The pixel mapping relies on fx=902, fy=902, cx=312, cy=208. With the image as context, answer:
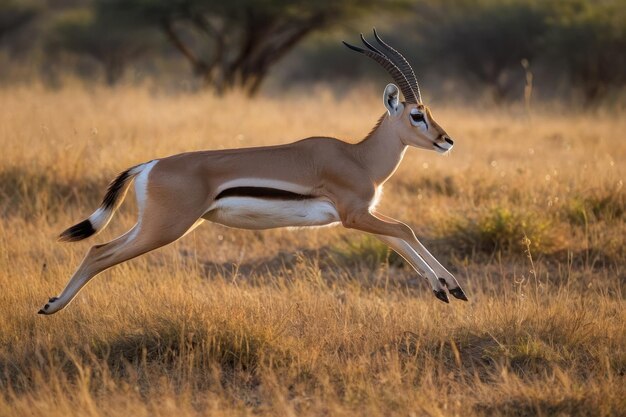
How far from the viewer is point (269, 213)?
17.6 feet

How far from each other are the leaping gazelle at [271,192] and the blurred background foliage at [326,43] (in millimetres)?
8320

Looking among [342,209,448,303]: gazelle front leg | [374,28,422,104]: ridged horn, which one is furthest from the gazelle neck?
[342,209,448,303]: gazelle front leg

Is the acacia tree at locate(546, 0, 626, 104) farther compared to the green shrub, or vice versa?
the acacia tree at locate(546, 0, 626, 104)

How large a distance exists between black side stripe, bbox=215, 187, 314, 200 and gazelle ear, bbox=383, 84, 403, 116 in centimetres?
94

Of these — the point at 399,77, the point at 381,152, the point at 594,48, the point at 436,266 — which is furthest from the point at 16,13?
the point at 436,266

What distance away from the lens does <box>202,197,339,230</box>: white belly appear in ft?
17.4

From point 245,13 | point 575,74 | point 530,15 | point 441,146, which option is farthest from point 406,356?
point 530,15

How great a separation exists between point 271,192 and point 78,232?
117cm

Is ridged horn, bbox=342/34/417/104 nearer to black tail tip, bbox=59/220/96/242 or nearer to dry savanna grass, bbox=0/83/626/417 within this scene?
dry savanna grass, bbox=0/83/626/417

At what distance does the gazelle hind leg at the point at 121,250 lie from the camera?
5160 mm

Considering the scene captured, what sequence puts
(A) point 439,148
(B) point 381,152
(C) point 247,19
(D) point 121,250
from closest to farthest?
(D) point 121,250
(A) point 439,148
(B) point 381,152
(C) point 247,19

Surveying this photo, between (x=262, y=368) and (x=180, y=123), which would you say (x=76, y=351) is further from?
(x=180, y=123)

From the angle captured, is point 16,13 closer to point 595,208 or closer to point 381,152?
point 595,208

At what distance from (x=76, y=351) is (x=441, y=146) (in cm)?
257
